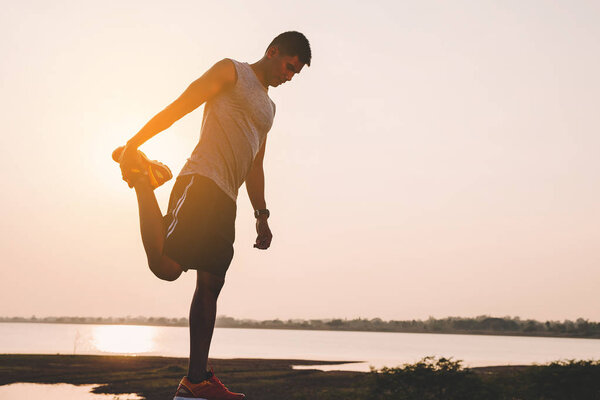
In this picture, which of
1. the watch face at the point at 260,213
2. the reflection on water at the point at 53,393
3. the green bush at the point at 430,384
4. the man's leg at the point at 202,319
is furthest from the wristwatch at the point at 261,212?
the reflection on water at the point at 53,393

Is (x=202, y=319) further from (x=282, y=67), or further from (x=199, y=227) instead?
(x=282, y=67)

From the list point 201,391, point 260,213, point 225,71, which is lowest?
point 201,391

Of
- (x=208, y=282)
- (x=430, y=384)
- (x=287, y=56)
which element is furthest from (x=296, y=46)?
(x=430, y=384)

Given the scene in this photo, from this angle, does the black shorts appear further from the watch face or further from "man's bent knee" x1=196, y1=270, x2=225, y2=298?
the watch face

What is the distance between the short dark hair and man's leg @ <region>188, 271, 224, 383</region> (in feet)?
4.63

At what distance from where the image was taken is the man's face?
134 inches

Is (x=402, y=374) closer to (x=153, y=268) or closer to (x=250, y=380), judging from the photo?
(x=153, y=268)

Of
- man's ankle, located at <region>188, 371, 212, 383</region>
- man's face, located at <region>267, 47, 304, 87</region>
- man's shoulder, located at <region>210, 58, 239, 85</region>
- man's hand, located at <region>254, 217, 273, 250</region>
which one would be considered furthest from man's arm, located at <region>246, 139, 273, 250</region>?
man's ankle, located at <region>188, 371, 212, 383</region>

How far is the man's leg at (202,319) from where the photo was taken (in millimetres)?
3045

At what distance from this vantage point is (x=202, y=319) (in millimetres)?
3107

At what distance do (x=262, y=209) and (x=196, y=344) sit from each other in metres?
1.29

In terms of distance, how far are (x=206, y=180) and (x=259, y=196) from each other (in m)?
0.93

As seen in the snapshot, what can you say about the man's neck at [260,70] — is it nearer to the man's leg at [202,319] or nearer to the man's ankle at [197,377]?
the man's leg at [202,319]

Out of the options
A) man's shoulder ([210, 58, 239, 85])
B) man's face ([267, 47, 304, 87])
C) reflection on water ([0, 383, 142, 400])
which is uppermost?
man's face ([267, 47, 304, 87])
